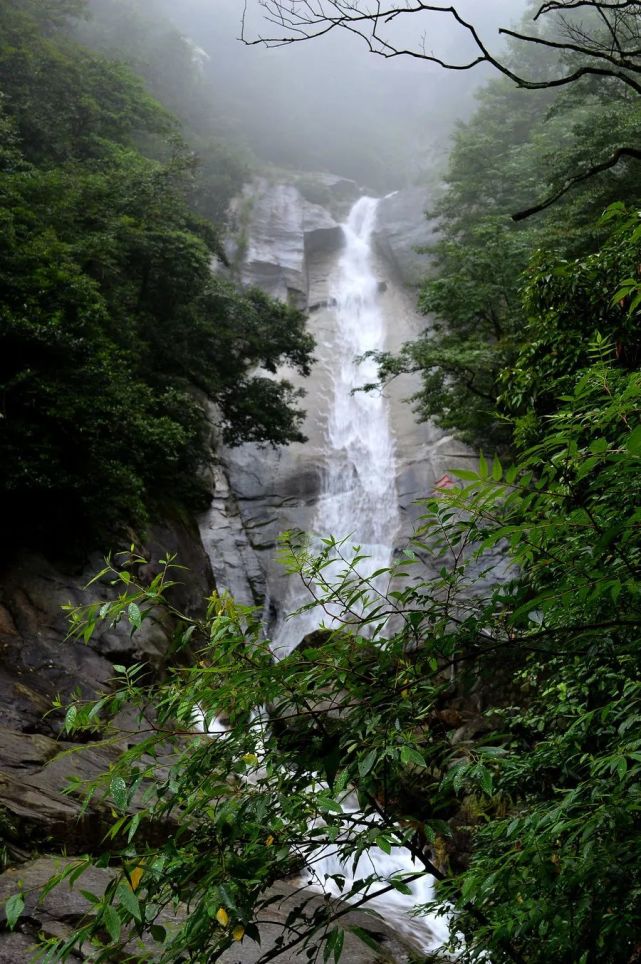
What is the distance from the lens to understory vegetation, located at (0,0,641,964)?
1639 millimetres

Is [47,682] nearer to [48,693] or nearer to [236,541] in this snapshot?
Answer: [48,693]

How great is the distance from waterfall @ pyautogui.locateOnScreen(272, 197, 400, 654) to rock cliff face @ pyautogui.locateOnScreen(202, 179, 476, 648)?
229 mm

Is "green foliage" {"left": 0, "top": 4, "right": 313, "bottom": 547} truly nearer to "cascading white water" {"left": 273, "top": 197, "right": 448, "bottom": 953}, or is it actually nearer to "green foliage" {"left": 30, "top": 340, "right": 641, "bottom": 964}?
"cascading white water" {"left": 273, "top": 197, "right": 448, "bottom": 953}

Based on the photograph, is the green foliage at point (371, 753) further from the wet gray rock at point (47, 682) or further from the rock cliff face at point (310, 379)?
the rock cliff face at point (310, 379)

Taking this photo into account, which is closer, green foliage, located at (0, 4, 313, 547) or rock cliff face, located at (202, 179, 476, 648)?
green foliage, located at (0, 4, 313, 547)

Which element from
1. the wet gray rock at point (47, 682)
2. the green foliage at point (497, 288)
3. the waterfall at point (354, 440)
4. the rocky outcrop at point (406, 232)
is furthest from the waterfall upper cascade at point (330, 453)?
the wet gray rock at point (47, 682)

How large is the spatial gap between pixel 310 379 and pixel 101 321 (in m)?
14.2

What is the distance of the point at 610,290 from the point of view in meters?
5.81

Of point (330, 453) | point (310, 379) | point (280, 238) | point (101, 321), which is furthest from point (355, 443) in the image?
Answer: point (280, 238)

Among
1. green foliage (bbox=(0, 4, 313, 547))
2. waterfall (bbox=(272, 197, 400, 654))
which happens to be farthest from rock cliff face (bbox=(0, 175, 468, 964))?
green foliage (bbox=(0, 4, 313, 547))

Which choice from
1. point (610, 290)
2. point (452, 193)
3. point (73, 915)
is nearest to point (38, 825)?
point (73, 915)

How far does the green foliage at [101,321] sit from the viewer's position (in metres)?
9.88

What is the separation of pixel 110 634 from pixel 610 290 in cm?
831

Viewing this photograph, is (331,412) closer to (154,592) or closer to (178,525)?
(178,525)
